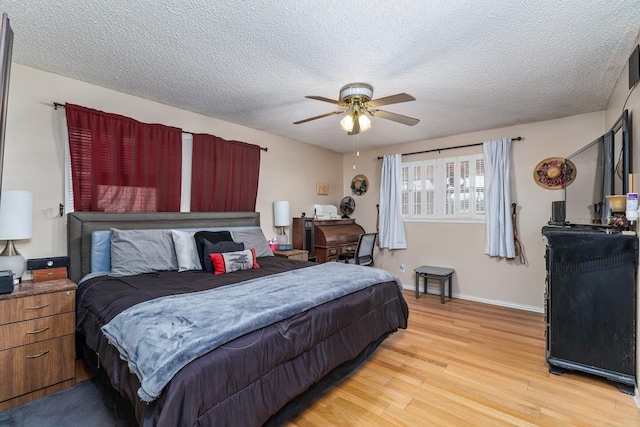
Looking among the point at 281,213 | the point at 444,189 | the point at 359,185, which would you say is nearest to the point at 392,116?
the point at 281,213

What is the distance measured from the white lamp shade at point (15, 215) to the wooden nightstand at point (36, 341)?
395mm

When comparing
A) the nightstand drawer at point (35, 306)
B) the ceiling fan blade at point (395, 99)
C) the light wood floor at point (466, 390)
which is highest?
the ceiling fan blade at point (395, 99)

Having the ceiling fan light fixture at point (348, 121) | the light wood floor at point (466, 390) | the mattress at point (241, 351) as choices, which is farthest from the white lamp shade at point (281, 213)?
the light wood floor at point (466, 390)

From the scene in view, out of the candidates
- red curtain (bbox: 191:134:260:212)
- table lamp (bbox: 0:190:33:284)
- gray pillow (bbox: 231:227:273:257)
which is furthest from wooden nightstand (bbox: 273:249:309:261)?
table lamp (bbox: 0:190:33:284)

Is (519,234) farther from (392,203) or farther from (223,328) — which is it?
(223,328)

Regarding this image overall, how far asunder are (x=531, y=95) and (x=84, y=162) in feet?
14.7

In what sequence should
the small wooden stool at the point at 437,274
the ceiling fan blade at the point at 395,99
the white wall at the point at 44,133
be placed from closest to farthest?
the ceiling fan blade at the point at 395,99 < the white wall at the point at 44,133 < the small wooden stool at the point at 437,274

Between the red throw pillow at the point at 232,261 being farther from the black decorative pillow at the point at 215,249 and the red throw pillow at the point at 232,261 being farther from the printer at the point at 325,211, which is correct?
the printer at the point at 325,211

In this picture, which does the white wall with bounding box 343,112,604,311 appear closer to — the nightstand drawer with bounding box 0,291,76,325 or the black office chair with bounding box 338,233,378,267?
the black office chair with bounding box 338,233,378,267

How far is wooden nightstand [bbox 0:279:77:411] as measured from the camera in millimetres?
1935

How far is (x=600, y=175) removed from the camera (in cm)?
281

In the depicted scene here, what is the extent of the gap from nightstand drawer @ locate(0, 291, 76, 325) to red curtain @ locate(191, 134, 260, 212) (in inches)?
63.6

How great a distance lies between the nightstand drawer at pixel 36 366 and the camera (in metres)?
1.93

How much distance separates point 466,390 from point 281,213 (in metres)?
3.11
